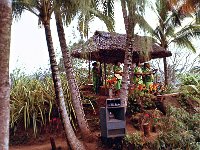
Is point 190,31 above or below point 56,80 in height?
above

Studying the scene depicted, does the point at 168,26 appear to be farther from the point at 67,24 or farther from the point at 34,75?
the point at 67,24

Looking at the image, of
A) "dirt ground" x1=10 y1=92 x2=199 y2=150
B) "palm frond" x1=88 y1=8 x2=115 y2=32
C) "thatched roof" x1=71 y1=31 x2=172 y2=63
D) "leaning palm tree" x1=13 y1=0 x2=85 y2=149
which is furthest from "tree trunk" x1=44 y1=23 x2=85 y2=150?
"thatched roof" x1=71 y1=31 x2=172 y2=63

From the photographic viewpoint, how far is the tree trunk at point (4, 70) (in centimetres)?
479

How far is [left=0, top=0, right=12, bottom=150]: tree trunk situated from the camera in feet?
15.7

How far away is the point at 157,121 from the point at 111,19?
9.90 ft

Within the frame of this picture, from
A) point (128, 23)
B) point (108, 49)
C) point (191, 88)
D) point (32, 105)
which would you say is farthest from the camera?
point (191, 88)

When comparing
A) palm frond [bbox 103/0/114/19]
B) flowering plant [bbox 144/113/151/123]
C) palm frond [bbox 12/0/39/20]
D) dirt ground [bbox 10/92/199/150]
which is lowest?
dirt ground [bbox 10/92/199/150]

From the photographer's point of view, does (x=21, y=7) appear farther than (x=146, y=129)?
No

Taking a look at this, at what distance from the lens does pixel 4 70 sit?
16.0ft

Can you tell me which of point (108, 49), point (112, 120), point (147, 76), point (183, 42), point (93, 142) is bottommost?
point (93, 142)

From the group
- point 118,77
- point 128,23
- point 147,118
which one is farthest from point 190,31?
point 147,118

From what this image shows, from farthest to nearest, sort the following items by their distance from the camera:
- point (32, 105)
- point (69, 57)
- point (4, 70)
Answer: point (32, 105) → point (69, 57) → point (4, 70)

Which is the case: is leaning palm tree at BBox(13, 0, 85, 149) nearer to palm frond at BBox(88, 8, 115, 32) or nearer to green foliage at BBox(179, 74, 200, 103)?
palm frond at BBox(88, 8, 115, 32)

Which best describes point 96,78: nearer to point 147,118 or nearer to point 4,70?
point 147,118
